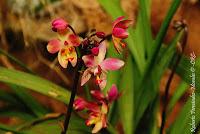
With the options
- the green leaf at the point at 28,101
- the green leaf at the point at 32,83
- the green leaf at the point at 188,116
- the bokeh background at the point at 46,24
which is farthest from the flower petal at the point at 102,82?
the bokeh background at the point at 46,24

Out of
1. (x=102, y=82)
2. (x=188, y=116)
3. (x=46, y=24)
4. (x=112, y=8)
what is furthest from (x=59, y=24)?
(x=46, y=24)

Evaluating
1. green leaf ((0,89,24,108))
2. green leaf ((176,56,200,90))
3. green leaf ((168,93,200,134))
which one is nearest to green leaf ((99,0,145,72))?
green leaf ((176,56,200,90))

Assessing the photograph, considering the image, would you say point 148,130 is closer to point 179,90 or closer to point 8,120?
point 179,90

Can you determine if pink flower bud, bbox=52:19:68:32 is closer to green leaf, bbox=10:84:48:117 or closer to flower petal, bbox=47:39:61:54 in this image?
Answer: flower petal, bbox=47:39:61:54

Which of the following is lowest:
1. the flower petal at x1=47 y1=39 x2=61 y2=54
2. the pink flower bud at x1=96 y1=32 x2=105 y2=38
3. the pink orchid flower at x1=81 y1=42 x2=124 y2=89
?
the pink orchid flower at x1=81 y1=42 x2=124 y2=89

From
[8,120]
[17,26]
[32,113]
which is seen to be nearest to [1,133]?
[32,113]

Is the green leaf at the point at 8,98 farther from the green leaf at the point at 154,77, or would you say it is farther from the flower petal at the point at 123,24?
the flower petal at the point at 123,24
